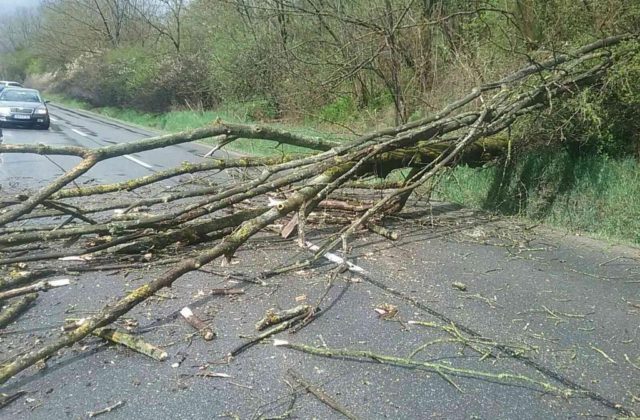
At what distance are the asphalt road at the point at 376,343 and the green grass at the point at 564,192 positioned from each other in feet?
3.17

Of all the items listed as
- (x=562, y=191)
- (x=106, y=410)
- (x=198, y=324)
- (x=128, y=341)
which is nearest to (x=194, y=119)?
(x=562, y=191)

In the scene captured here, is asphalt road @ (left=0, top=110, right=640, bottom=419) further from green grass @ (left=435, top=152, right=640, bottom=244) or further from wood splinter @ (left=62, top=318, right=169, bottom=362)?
green grass @ (left=435, top=152, right=640, bottom=244)

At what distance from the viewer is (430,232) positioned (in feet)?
24.0

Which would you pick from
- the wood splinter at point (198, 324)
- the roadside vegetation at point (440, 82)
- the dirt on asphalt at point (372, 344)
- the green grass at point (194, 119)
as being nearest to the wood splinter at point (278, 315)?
the dirt on asphalt at point (372, 344)

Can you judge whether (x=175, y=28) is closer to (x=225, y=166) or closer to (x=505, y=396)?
(x=225, y=166)

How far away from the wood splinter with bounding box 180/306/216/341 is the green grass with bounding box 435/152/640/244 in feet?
15.9

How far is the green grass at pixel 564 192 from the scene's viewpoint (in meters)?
7.19

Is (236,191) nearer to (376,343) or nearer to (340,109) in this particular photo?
(376,343)

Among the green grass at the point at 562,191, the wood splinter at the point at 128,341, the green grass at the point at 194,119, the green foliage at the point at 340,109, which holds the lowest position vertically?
the green grass at the point at 194,119

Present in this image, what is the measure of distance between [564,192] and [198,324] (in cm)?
595

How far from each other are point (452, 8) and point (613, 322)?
35.7 ft

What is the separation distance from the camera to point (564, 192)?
26.4 feet

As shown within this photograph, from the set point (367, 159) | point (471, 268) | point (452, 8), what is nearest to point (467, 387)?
point (471, 268)

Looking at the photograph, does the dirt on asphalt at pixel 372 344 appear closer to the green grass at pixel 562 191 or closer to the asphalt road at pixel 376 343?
the asphalt road at pixel 376 343
